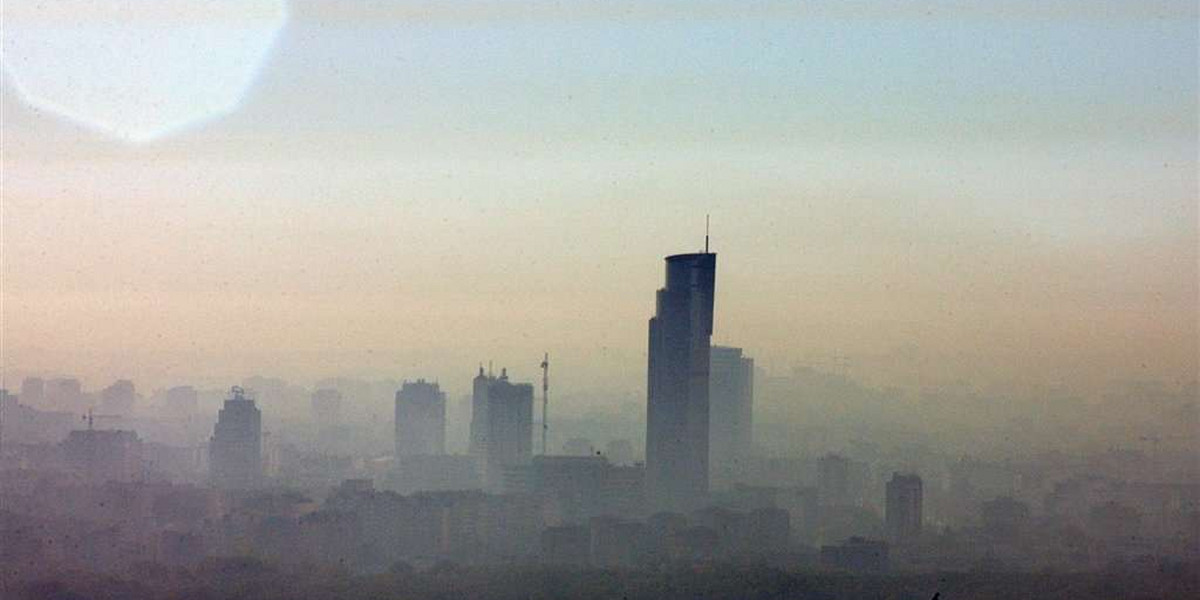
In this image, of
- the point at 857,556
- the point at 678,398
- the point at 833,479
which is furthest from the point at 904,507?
the point at 678,398

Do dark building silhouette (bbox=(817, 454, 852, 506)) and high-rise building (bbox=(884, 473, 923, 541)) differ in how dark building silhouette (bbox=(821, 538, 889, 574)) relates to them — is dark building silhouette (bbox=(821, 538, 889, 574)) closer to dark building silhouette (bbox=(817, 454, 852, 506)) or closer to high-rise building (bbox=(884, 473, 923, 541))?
high-rise building (bbox=(884, 473, 923, 541))

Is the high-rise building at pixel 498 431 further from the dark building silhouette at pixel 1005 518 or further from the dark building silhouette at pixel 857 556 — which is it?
the dark building silhouette at pixel 1005 518

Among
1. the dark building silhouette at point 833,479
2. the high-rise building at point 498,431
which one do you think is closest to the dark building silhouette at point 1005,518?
the dark building silhouette at point 833,479

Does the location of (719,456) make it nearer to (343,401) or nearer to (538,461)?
(538,461)

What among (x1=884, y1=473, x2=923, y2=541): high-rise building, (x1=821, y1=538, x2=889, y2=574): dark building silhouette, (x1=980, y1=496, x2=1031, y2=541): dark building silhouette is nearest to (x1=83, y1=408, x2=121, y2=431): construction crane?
(x1=821, y1=538, x2=889, y2=574): dark building silhouette

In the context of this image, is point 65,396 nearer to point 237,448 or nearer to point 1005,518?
point 237,448

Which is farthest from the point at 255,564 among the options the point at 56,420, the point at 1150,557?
the point at 1150,557

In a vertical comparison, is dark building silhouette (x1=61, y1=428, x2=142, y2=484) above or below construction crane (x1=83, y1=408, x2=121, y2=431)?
below
